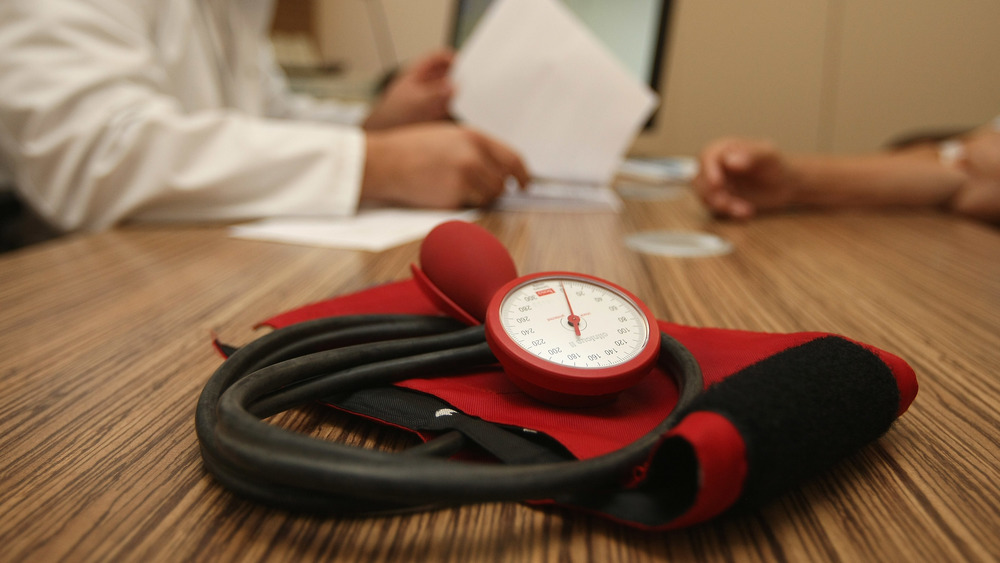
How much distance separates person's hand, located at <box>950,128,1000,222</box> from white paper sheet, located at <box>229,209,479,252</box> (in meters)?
0.81

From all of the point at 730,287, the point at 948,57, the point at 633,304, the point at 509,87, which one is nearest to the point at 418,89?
the point at 509,87

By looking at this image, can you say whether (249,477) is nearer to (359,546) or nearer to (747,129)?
(359,546)

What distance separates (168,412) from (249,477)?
0.10 m

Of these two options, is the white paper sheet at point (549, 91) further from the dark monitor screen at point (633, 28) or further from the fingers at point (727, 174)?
the dark monitor screen at point (633, 28)

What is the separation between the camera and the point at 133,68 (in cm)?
71

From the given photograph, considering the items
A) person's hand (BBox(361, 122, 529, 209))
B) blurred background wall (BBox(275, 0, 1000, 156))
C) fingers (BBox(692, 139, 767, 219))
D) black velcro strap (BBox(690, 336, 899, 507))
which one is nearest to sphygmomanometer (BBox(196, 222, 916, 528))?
black velcro strap (BBox(690, 336, 899, 507))

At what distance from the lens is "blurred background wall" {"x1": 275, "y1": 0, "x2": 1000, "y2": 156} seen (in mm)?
1573

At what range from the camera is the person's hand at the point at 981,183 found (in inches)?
32.5

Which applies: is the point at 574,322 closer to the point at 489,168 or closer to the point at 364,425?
the point at 364,425

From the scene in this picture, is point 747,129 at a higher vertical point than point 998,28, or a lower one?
lower

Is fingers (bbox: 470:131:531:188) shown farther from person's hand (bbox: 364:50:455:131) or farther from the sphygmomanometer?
the sphygmomanometer

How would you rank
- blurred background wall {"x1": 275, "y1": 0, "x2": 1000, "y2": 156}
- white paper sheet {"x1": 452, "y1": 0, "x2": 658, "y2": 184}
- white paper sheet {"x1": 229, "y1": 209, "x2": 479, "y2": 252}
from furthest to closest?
blurred background wall {"x1": 275, "y1": 0, "x2": 1000, "y2": 156}
white paper sheet {"x1": 452, "y1": 0, "x2": 658, "y2": 184}
white paper sheet {"x1": 229, "y1": 209, "x2": 479, "y2": 252}

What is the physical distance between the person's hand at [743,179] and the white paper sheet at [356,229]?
1.24 feet

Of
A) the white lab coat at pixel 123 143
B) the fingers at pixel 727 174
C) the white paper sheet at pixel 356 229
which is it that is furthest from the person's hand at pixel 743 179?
the white lab coat at pixel 123 143
